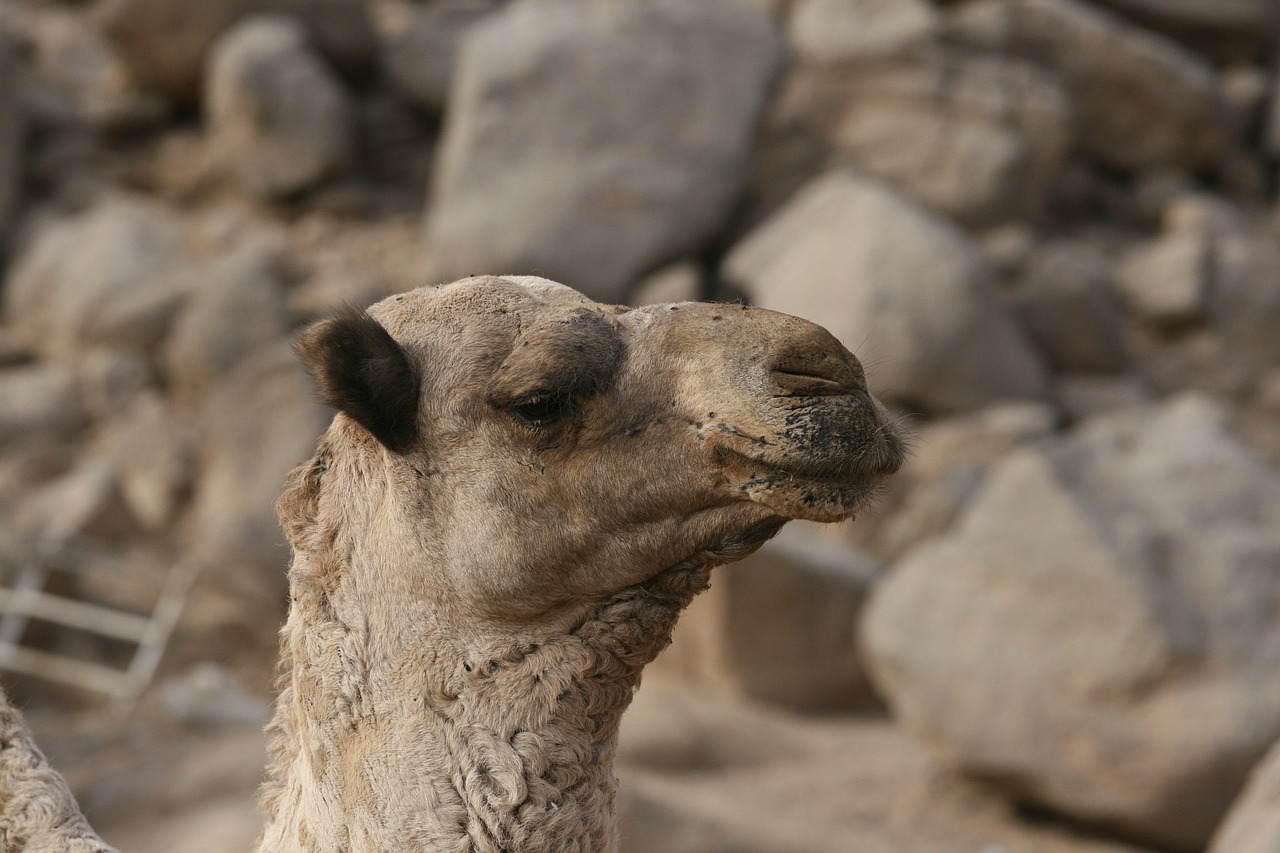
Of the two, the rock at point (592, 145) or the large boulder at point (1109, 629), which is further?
the rock at point (592, 145)

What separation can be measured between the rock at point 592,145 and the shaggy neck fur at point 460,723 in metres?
9.98

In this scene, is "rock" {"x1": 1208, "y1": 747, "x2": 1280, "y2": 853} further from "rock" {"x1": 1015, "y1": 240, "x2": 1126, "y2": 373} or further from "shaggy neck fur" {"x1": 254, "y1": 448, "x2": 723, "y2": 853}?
"rock" {"x1": 1015, "y1": 240, "x2": 1126, "y2": 373}

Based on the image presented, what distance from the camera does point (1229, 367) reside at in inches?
508

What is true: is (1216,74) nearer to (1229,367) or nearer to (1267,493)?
(1229,367)

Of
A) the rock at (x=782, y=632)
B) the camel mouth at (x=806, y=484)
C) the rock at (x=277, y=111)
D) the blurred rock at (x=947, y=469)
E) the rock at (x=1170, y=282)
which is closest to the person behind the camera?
the camel mouth at (x=806, y=484)

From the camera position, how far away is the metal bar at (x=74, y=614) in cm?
989

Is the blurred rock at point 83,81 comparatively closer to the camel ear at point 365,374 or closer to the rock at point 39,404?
the rock at point 39,404

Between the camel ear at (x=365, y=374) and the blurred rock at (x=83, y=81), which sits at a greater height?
the camel ear at (x=365, y=374)

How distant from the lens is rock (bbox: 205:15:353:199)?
14078 millimetres

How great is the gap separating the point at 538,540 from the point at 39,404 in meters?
11.6

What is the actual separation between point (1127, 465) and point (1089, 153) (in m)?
8.02

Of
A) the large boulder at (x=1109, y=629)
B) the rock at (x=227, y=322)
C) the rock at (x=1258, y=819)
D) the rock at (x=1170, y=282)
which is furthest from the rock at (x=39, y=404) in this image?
the rock at (x=1258, y=819)

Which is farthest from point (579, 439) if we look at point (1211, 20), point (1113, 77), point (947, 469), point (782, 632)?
point (1211, 20)

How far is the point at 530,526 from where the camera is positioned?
2.26 metres
